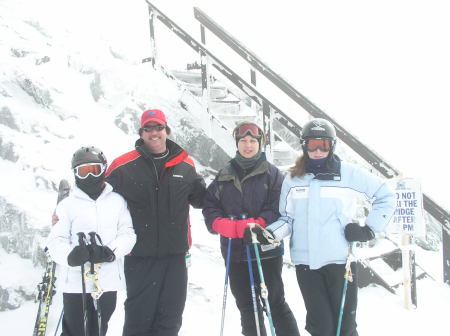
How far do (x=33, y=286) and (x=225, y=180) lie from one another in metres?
2.78

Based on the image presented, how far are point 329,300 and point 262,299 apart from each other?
61 cm

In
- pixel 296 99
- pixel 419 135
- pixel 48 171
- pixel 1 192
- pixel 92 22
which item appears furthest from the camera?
pixel 419 135

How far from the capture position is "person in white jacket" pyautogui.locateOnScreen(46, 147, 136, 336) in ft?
8.75

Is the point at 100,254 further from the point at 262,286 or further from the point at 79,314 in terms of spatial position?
the point at 262,286

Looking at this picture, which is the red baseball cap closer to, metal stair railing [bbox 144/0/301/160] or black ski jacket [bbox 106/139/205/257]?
black ski jacket [bbox 106/139/205/257]

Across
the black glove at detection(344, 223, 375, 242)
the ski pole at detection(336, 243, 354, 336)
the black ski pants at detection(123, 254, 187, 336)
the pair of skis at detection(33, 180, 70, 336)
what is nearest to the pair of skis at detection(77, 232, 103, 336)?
the black ski pants at detection(123, 254, 187, 336)

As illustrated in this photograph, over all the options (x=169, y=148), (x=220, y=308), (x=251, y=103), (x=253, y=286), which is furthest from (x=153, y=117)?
(x=251, y=103)

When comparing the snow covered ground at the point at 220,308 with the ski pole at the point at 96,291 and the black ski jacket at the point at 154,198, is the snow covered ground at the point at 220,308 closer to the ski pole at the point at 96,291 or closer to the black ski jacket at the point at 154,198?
the ski pole at the point at 96,291

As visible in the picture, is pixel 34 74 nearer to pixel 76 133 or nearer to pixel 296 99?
pixel 76 133

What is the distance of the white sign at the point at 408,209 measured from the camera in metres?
4.74

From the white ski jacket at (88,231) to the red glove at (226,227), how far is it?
72 cm

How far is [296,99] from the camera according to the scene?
17.8 ft

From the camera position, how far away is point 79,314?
271 cm

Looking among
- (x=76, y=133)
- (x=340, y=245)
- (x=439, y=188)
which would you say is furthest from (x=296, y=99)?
(x=439, y=188)
